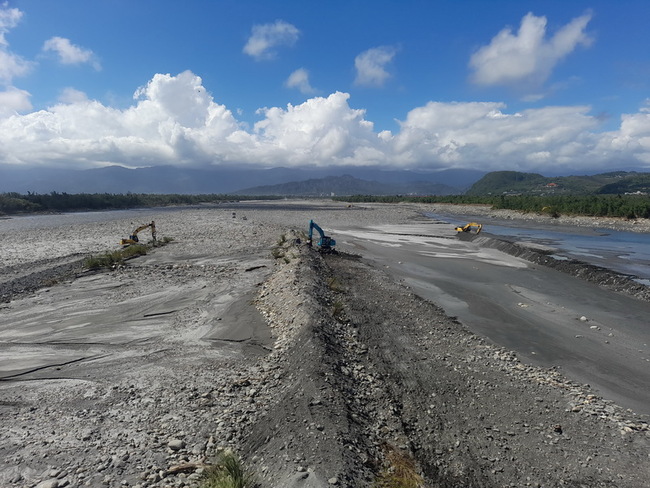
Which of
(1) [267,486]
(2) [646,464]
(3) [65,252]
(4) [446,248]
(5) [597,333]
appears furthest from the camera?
(4) [446,248]

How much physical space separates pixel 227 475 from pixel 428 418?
4284 millimetres

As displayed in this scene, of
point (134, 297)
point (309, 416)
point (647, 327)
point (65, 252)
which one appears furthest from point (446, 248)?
point (65, 252)

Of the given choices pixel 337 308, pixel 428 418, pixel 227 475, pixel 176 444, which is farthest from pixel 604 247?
pixel 176 444

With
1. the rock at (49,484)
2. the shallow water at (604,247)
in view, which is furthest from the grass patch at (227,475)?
the shallow water at (604,247)

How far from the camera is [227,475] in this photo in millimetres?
5184

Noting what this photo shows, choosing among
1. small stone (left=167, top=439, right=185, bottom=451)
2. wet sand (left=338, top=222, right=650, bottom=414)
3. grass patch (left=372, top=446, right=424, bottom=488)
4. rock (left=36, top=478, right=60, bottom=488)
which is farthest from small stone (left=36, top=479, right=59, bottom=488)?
wet sand (left=338, top=222, right=650, bottom=414)

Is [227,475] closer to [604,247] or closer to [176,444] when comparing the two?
[176,444]

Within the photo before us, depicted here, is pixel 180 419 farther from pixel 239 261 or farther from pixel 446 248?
pixel 446 248

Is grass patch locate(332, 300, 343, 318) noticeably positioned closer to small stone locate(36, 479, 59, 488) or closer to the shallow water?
small stone locate(36, 479, 59, 488)

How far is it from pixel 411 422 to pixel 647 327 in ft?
41.2

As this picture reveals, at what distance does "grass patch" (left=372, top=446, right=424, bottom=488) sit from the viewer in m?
5.39

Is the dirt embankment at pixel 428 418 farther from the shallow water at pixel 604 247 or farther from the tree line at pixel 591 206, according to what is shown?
the tree line at pixel 591 206

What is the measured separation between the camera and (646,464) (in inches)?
243

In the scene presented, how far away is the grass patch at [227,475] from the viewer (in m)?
4.99
